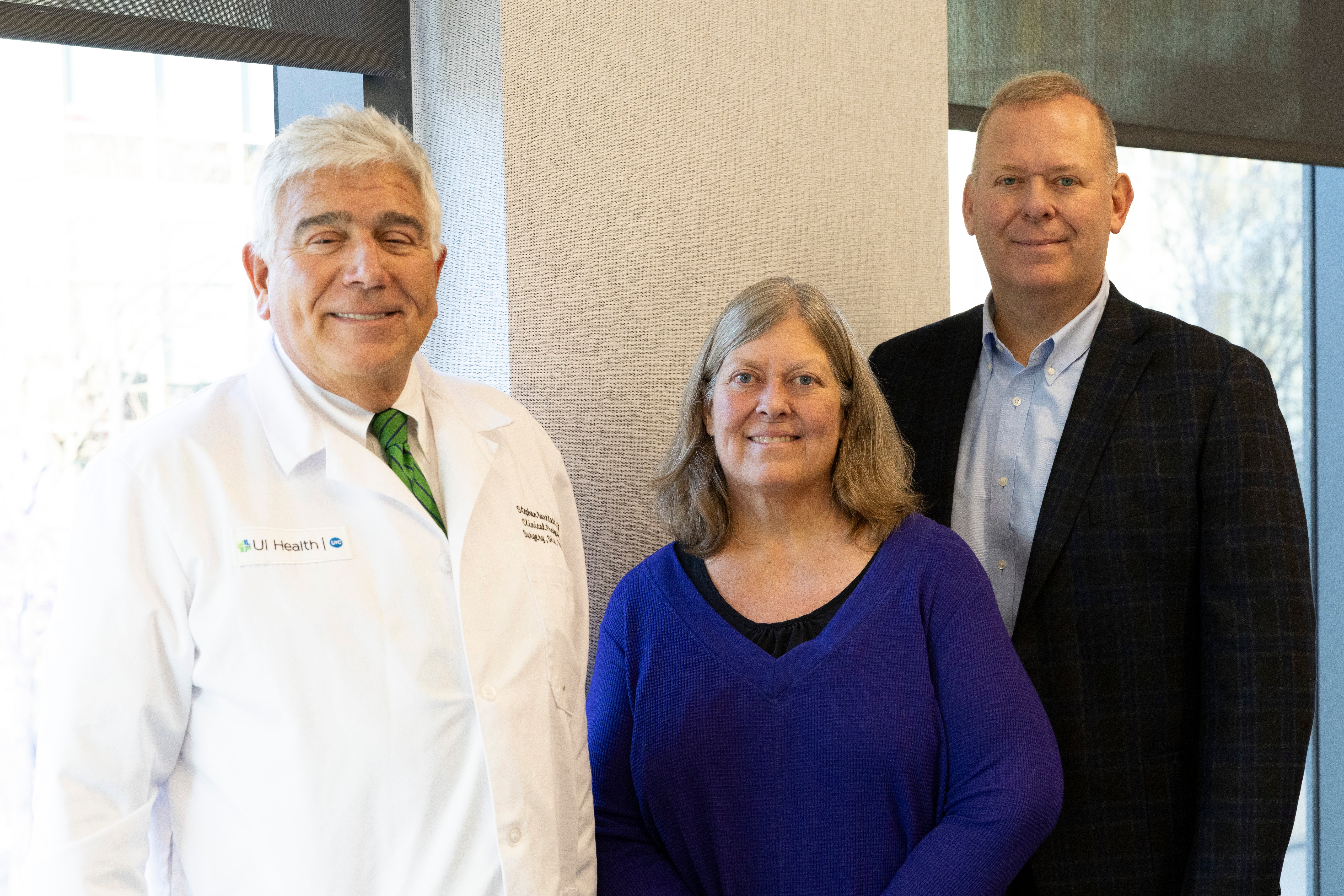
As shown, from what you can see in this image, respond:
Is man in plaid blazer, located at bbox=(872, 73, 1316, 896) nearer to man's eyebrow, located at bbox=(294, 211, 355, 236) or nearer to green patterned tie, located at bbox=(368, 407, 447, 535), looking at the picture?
green patterned tie, located at bbox=(368, 407, 447, 535)

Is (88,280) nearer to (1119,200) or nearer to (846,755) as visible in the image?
(846,755)

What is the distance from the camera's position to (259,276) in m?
1.59

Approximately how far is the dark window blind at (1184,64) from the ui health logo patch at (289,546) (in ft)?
6.58

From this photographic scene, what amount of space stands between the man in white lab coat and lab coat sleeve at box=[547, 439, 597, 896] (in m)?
0.04

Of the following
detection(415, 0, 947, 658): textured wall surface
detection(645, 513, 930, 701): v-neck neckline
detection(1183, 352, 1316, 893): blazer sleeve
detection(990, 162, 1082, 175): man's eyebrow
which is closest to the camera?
detection(645, 513, 930, 701): v-neck neckline

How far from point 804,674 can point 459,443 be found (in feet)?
2.06

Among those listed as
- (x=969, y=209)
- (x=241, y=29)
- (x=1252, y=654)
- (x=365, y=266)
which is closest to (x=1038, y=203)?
(x=969, y=209)

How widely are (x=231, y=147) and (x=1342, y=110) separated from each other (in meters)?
3.09

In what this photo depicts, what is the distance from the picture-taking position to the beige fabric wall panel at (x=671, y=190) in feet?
7.29

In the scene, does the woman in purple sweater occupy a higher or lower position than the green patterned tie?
lower

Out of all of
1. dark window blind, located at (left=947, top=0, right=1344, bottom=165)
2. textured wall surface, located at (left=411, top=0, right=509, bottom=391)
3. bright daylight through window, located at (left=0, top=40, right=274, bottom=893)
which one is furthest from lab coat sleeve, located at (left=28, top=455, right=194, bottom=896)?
dark window blind, located at (left=947, top=0, right=1344, bottom=165)

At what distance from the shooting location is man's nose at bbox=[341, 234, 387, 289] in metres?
1.53

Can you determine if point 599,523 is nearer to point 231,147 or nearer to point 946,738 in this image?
point 946,738

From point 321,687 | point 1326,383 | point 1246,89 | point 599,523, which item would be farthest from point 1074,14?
point 321,687
